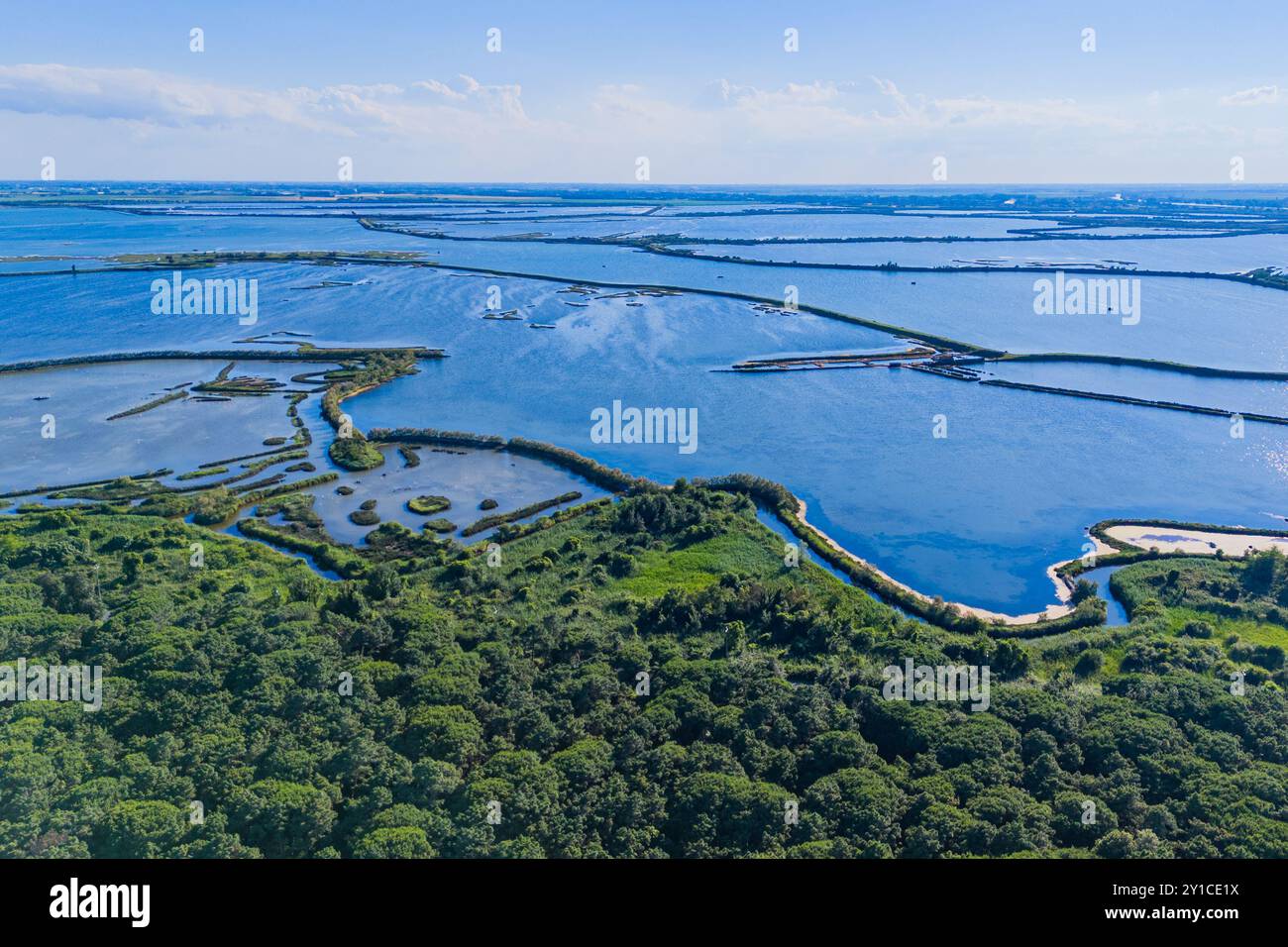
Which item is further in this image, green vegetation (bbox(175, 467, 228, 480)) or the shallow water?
the shallow water

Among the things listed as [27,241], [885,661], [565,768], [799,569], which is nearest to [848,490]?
[799,569]

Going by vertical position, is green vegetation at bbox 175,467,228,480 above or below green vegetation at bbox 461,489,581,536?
above


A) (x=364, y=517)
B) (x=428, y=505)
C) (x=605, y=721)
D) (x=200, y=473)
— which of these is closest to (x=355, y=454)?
(x=200, y=473)

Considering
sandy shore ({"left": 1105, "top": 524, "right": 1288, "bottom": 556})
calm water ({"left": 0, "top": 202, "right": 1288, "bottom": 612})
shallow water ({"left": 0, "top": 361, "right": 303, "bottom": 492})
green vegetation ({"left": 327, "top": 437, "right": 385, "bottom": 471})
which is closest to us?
sandy shore ({"left": 1105, "top": 524, "right": 1288, "bottom": 556})

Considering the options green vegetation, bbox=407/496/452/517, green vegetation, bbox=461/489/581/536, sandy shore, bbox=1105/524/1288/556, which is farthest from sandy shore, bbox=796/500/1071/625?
green vegetation, bbox=407/496/452/517

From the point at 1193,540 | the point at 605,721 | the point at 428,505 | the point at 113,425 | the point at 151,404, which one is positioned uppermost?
the point at 151,404

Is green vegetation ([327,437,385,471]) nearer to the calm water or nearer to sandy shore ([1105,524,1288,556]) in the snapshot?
the calm water

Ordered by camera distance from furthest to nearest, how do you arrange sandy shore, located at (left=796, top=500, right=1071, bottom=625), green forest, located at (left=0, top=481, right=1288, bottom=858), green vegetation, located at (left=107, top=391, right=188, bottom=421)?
green vegetation, located at (left=107, top=391, right=188, bottom=421) → sandy shore, located at (left=796, top=500, right=1071, bottom=625) → green forest, located at (left=0, top=481, right=1288, bottom=858)

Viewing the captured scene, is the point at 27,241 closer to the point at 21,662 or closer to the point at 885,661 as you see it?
the point at 21,662

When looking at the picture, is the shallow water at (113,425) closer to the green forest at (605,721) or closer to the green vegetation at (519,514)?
the green forest at (605,721)

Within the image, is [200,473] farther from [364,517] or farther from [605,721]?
[605,721]
